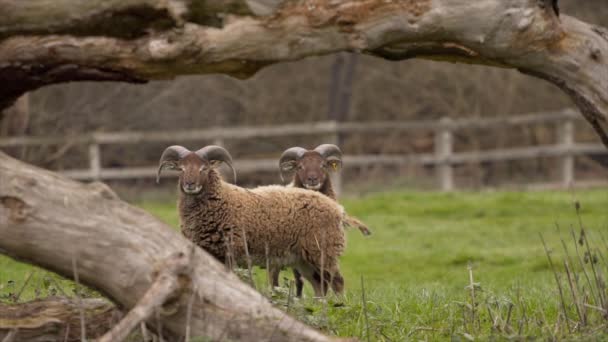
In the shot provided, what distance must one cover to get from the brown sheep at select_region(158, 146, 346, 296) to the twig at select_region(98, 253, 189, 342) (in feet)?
13.4

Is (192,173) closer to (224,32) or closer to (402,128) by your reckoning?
(224,32)

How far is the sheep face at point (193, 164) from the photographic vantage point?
915 centimetres

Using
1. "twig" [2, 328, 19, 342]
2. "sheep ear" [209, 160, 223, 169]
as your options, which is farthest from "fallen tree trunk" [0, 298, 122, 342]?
"sheep ear" [209, 160, 223, 169]

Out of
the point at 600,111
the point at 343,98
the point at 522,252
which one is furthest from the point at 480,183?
the point at 600,111

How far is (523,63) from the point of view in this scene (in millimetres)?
5590

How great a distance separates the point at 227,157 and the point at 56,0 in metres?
4.49

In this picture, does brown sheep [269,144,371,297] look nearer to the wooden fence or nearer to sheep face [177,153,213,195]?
sheep face [177,153,213,195]

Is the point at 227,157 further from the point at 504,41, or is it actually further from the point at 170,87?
the point at 170,87

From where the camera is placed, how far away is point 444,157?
2264 cm

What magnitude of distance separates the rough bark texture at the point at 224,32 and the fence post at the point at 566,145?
17849 millimetres

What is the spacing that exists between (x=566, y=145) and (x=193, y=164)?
1537 cm

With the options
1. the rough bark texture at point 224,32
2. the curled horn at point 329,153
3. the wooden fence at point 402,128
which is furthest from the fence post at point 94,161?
the rough bark texture at point 224,32

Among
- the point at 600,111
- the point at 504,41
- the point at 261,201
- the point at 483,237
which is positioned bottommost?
the point at 483,237

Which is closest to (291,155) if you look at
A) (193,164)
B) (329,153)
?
(329,153)
